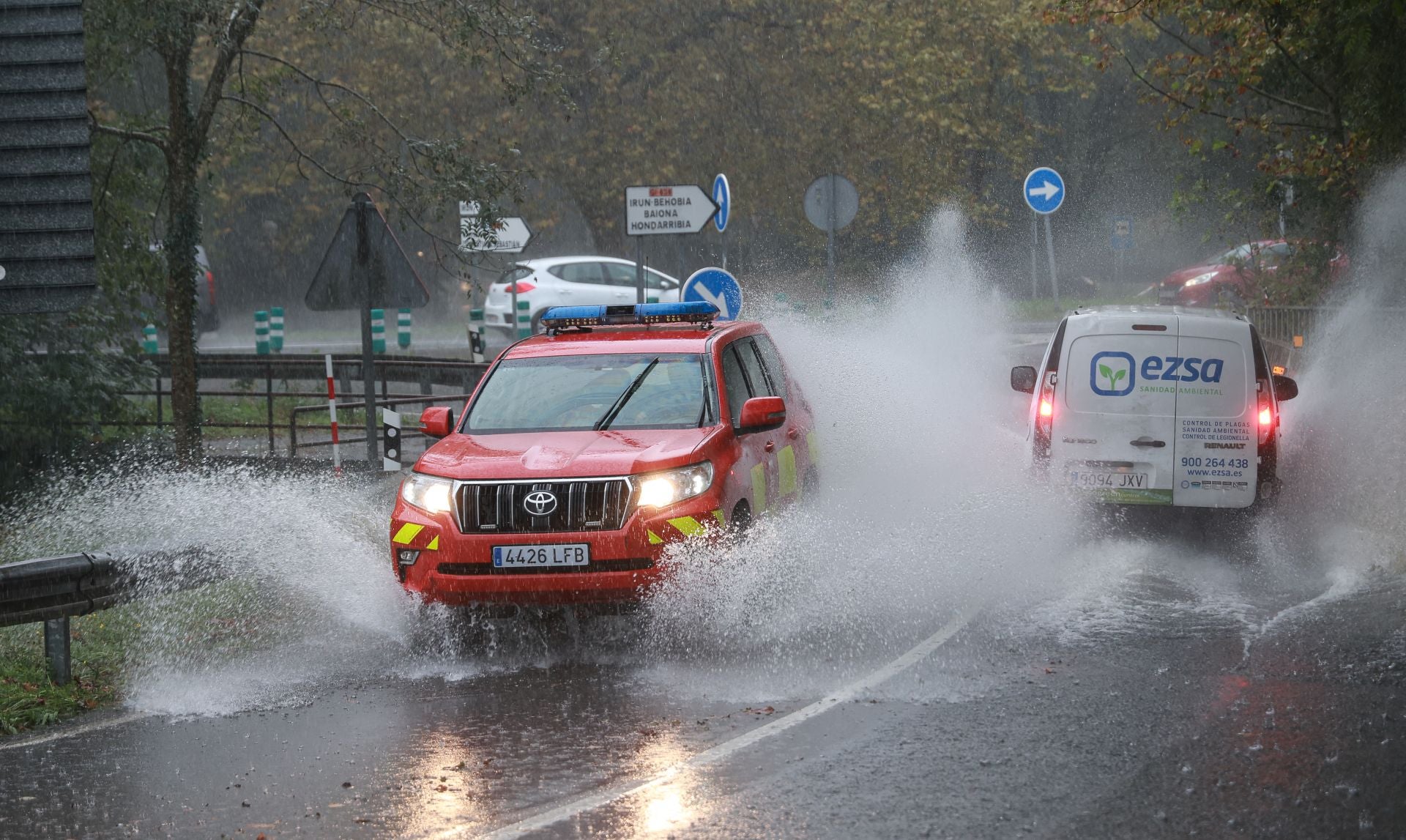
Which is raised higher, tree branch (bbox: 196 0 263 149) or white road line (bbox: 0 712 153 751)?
tree branch (bbox: 196 0 263 149)

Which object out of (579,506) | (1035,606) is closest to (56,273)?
(579,506)

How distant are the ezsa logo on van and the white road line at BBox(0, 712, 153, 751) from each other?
7.14 m

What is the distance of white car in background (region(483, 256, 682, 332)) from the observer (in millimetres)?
36062

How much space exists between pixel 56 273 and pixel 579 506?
2.93 metres

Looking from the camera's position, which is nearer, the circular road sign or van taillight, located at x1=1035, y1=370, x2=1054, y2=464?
van taillight, located at x1=1035, y1=370, x2=1054, y2=464

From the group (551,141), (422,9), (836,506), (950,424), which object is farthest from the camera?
(551,141)

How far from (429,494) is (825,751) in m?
3.24

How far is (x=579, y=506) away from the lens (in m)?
8.83

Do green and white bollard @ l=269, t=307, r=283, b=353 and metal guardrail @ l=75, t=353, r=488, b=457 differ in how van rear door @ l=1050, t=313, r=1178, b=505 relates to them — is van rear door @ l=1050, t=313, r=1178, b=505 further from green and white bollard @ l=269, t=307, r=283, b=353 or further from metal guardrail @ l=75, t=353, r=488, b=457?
green and white bollard @ l=269, t=307, r=283, b=353

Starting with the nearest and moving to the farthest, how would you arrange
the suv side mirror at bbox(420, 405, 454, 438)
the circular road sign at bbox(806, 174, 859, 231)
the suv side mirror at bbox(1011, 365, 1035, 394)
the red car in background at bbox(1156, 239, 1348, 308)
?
1. the suv side mirror at bbox(420, 405, 454, 438)
2. the suv side mirror at bbox(1011, 365, 1035, 394)
3. the circular road sign at bbox(806, 174, 859, 231)
4. the red car in background at bbox(1156, 239, 1348, 308)

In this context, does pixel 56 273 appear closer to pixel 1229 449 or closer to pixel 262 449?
pixel 1229 449

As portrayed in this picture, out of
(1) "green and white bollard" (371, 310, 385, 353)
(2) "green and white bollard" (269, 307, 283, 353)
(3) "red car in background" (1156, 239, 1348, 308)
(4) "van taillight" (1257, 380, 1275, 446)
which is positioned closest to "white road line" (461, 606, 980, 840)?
(4) "van taillight" (1257, 380, 1275, 446)

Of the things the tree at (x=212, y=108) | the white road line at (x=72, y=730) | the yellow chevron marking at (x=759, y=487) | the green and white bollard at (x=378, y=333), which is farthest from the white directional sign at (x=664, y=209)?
the green and white bollard at (x=378, y=333)

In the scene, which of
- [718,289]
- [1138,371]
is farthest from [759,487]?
[718,289]
